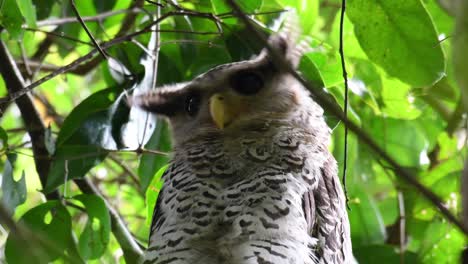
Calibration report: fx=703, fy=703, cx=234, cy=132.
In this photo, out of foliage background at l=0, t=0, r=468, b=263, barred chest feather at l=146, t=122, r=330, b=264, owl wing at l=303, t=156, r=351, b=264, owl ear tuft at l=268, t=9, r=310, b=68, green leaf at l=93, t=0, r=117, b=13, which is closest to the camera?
barred chest feather at l=146, t=122, r=330, b=264

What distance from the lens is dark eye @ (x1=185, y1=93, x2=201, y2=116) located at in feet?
7.49

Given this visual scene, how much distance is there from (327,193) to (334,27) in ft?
3.07

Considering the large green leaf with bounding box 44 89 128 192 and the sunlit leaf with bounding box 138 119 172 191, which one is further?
the sunlit leaf with bounding box 138 119 172 191

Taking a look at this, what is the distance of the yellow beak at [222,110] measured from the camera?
2062 millimetres

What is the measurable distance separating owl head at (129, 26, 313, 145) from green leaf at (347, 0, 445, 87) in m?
0.28

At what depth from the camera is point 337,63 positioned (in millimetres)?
2111

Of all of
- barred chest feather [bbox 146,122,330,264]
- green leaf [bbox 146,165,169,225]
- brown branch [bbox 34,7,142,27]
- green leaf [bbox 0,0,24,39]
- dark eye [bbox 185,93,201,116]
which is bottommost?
green leaf [bbox 146,165,169,225]

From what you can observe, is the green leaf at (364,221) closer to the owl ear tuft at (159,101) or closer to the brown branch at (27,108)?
the owl ear tuft at (159,101)

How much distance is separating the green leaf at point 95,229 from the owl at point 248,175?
261 millimetres

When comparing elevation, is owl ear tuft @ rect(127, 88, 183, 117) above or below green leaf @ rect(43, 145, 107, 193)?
above

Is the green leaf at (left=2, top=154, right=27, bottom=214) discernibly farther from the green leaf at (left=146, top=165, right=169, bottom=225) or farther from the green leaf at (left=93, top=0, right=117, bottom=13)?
the green leaf at (left=93, top=0, right=117, bottom=13)

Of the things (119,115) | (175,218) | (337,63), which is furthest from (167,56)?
(175,218)

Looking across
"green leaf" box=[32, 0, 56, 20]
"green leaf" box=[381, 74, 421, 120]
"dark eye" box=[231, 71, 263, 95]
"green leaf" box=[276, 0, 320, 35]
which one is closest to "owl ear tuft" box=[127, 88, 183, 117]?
"dark eye" box=[231, 71, 263, 95]

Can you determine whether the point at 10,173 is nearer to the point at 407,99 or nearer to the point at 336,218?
the point at 336,218
